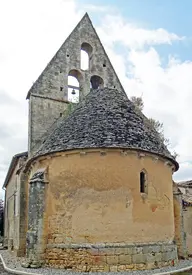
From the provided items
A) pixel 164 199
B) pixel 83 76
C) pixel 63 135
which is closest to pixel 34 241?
pixel 63 135

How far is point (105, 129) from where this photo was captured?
13492 mm

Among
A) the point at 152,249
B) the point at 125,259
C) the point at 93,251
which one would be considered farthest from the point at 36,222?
the point at 152,249

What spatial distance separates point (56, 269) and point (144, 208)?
3.86 meters

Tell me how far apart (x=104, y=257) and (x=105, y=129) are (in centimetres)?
472

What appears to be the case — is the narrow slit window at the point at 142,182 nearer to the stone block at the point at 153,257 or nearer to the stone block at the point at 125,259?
the stone block at the point at 153,257

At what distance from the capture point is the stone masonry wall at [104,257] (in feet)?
39.0

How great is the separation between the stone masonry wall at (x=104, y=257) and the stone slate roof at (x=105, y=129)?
3597 millimetres

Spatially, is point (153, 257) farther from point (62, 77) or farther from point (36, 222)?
point (62, 77)

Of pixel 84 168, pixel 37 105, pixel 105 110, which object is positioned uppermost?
pixel 37 105

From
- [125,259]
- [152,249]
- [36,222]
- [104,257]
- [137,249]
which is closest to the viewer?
[104,257]

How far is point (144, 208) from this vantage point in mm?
12969

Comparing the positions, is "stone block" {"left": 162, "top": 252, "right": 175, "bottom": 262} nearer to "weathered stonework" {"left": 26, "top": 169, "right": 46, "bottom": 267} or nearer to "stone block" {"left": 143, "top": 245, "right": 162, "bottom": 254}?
"stone block" {"left": 143, "top": 245, "right": 162, "bottom": 254}

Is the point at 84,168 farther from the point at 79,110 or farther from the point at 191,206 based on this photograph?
the point at 191,206

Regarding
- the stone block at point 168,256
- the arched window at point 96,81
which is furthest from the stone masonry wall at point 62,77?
the stone block at point 168,256
